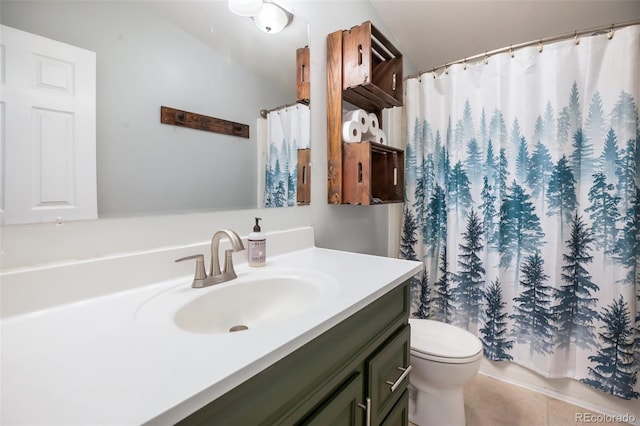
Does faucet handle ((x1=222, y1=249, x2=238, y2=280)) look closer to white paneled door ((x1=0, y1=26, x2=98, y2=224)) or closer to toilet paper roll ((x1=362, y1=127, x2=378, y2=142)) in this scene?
white paneled door ((x1=0, y1=26, x2=98, y2=224))

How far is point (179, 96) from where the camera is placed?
860mm

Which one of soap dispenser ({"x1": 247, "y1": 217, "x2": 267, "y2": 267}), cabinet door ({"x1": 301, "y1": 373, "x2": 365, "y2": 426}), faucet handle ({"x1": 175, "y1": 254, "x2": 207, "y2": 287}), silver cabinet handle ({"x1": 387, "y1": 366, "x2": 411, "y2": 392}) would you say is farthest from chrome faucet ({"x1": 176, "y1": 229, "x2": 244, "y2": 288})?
silver cabinet handle ({"x1": 387, "y1": 366, "x2": 411, "y2": 392})

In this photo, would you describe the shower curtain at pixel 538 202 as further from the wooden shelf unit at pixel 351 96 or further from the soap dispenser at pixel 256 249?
the soap dispenser at pixel 256 249

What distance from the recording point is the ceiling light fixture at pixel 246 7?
1015 mm

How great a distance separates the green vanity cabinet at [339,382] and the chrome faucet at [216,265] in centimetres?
35

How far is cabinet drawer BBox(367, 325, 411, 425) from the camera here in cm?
78

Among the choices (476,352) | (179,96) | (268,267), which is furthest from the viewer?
(476,352)

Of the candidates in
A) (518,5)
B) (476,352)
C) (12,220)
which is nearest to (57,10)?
(12,220)

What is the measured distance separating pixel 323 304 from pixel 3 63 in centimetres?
81

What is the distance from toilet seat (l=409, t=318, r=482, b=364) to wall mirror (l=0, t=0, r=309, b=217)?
0.97 metres

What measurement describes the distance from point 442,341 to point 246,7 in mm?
1584

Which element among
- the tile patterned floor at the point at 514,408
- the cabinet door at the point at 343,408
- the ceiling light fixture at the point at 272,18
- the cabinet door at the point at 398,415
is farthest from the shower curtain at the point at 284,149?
the tile patterned floor at the point at 514,408

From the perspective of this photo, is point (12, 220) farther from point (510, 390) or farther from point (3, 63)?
point (510, 390)

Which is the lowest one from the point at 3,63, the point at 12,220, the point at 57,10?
the point at 12,220
